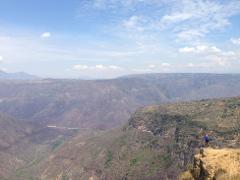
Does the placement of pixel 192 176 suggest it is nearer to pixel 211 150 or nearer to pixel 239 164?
pixel 211 150

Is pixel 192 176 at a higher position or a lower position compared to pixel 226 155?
lower

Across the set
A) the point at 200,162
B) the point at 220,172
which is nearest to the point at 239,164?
the point at 220,172

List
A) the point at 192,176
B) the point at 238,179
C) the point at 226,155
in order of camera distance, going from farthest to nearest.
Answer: the point at 192,176
the point at 226,155
the point at 238,179

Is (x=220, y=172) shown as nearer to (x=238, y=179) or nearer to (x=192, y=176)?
(x=238, y=179)

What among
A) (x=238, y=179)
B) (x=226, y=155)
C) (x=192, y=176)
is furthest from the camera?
(x=192, y=176)

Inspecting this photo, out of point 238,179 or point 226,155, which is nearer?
point 238,179

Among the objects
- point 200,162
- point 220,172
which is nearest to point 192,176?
point 200,162
